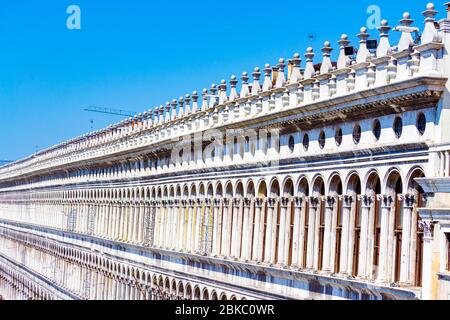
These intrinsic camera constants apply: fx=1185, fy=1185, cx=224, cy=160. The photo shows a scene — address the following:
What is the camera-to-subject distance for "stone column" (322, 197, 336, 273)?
111 feet

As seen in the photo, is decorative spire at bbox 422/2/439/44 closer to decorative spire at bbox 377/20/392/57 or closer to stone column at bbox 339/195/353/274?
decorative spire at bbox 377/20/392/57

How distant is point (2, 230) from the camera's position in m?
121

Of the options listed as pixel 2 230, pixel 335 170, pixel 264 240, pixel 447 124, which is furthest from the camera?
pixel 2 230

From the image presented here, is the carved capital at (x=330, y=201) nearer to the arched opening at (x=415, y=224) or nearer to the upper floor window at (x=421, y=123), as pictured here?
the arched opening at (x=415, y=224)

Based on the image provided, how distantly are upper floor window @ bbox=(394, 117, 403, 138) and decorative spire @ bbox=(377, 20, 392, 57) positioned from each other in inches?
67.0

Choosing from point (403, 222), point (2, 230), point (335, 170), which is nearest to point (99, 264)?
point (335, 170)

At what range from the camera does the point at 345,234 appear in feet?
108

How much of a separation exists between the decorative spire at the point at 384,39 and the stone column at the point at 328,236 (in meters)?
5.35

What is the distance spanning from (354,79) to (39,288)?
6025 cm

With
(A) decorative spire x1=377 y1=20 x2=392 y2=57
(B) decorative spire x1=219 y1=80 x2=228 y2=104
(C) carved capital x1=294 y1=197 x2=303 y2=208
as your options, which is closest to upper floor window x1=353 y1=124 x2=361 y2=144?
(A) decorative spire x1=377 y1=20 x2=392 y2=57

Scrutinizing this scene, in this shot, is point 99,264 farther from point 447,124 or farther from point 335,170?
point 447,124

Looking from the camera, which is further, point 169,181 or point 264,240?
point 169,181

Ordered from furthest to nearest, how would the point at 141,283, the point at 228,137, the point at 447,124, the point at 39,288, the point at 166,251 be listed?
the point at 39,288, the point at 141,283, the point at 166,251, the point at 228,137, the point at 447,124

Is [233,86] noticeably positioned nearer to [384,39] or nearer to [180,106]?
[180,106]
